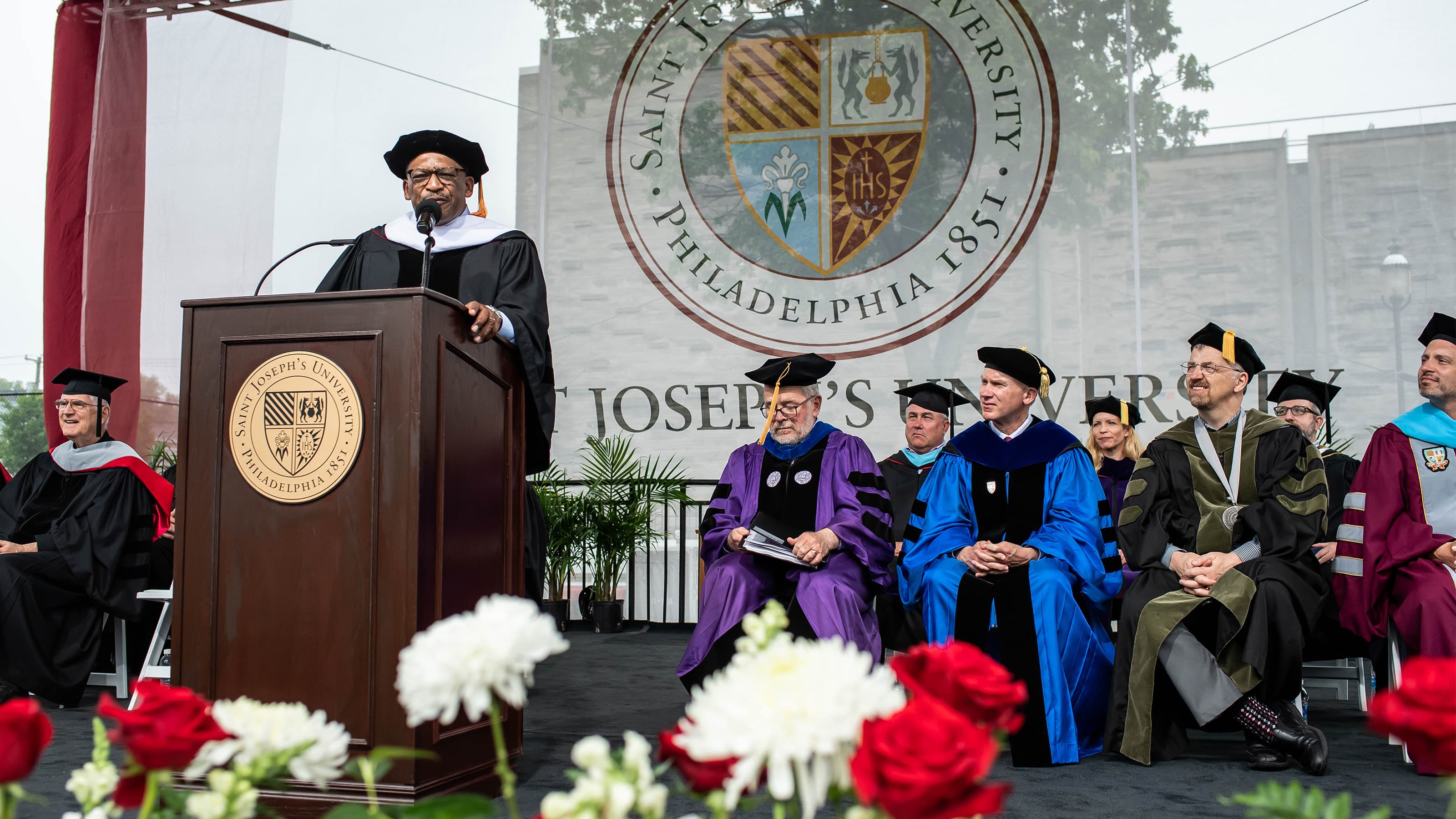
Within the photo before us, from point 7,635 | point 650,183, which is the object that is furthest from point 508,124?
point 7,635

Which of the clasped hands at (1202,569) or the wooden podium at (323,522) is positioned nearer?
the wooden podium at (323,522)

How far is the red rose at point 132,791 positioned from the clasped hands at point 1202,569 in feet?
10.9

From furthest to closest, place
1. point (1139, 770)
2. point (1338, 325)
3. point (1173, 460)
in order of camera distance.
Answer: point (1338, 325), point (1173, 460), point (1139, 770)

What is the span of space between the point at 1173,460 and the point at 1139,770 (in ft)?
3.61

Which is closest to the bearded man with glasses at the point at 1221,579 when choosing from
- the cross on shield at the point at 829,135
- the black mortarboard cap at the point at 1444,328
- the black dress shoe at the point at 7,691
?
the black mortarboard cap at the point at 1444,328

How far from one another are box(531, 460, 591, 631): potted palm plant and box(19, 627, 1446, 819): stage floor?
193cm

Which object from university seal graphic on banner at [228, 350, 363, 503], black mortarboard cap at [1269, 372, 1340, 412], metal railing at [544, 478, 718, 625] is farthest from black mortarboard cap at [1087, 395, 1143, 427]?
university seal graphic on banner at [228, 350, 363, 503]

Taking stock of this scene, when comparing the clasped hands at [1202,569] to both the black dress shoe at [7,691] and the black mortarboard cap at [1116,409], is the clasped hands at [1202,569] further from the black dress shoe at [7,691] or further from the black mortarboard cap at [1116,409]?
the black dress shoe at [7,691]

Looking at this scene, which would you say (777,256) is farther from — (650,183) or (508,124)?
(508,124)

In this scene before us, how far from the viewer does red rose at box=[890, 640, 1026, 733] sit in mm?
645

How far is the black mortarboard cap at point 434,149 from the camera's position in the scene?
10.8 ft

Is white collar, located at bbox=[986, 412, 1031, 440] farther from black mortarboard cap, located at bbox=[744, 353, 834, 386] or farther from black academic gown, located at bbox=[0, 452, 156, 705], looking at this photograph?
black academic gown, located at bbox=[0, 452, 156, 705]

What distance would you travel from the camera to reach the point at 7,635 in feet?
14.5

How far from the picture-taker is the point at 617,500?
22.2 feet
